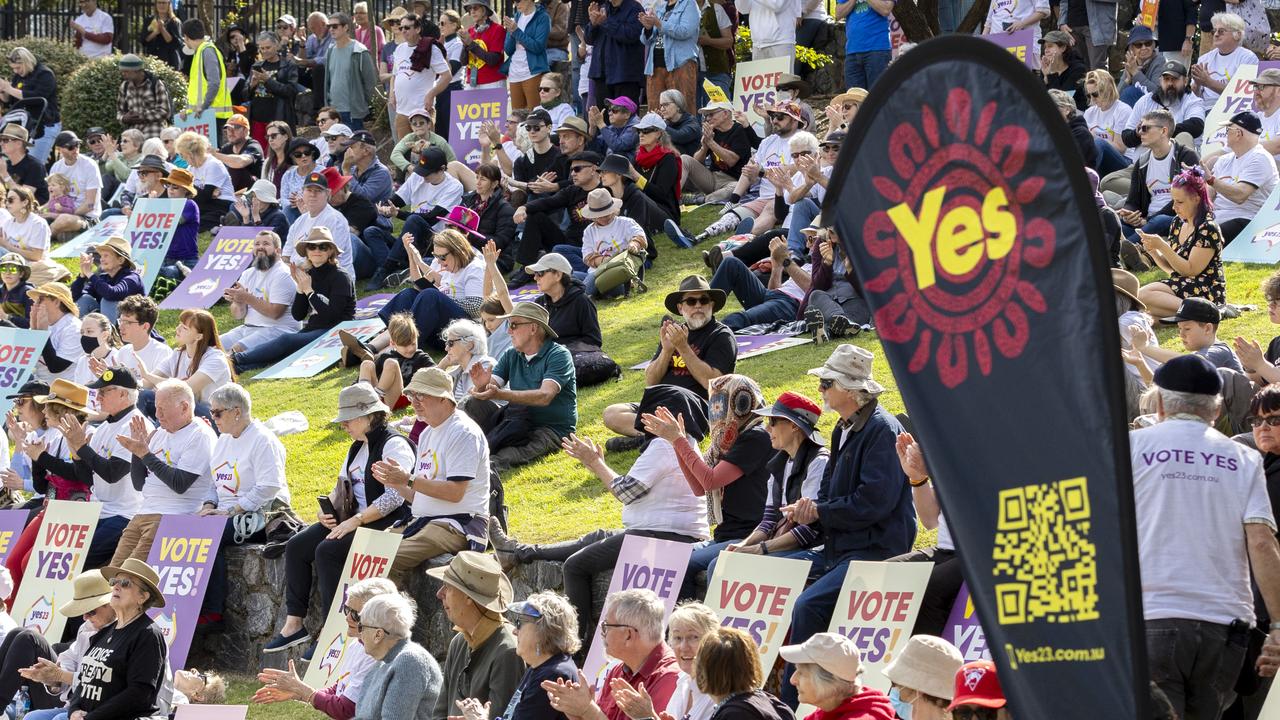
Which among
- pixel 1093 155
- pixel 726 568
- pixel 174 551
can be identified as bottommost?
pixel 174 551

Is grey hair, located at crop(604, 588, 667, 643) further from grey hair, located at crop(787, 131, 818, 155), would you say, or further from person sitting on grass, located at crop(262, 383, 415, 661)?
grey hair, located at crop(787, 131, 818, 155)

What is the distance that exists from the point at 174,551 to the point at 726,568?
482cm

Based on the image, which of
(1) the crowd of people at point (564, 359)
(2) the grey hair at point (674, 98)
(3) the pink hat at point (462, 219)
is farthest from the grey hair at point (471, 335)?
(2) the grey hair at point (674, 98)

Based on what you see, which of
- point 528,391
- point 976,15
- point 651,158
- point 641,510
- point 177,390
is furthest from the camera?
point 976,15

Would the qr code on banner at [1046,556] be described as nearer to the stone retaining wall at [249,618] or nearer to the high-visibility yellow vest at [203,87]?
the stone retaining wall at [249,618]

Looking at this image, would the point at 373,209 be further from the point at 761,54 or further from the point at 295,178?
the point at 761,54

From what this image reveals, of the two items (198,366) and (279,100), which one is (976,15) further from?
(198,366)

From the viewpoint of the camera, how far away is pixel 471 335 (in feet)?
44.1

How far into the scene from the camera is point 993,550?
3166 mm

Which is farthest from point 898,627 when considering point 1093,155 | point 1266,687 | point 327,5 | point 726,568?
point 327,5

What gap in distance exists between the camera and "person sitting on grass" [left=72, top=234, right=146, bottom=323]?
672 inches

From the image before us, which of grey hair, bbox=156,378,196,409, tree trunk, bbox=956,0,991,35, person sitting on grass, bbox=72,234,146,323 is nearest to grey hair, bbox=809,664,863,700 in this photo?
grey hair, bbox=156,378,196,409

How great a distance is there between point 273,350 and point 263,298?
20.4 inches

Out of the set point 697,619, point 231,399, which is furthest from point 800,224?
point 697,619
